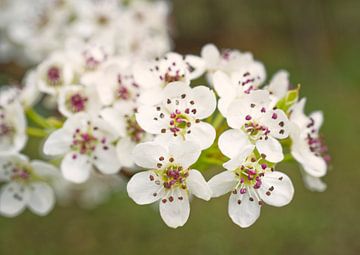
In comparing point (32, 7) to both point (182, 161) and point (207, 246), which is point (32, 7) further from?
point (207, 246)

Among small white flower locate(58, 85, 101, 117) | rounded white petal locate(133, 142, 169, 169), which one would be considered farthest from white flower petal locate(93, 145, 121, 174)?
rounded white petal locate(133, 142, 169, 169)

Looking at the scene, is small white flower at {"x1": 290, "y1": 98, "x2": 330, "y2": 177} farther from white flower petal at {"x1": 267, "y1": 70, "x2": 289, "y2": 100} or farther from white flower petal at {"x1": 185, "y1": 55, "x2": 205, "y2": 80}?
white flower petal at {"x1": 185, "y1": 55, "x2": 205, "y2": 80}

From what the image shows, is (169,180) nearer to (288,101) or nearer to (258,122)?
(258,122)

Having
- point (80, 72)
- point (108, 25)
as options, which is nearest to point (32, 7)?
point (108, 25)

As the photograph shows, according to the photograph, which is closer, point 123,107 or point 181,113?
point 181,113

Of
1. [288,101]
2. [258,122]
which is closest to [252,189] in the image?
[258,122]

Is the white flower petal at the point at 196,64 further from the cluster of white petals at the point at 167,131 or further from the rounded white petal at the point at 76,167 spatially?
the rounded white petal at the point at 76,167

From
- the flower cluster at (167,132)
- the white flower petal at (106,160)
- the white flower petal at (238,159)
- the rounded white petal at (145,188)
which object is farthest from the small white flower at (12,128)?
the white flower petal at (238,159)
